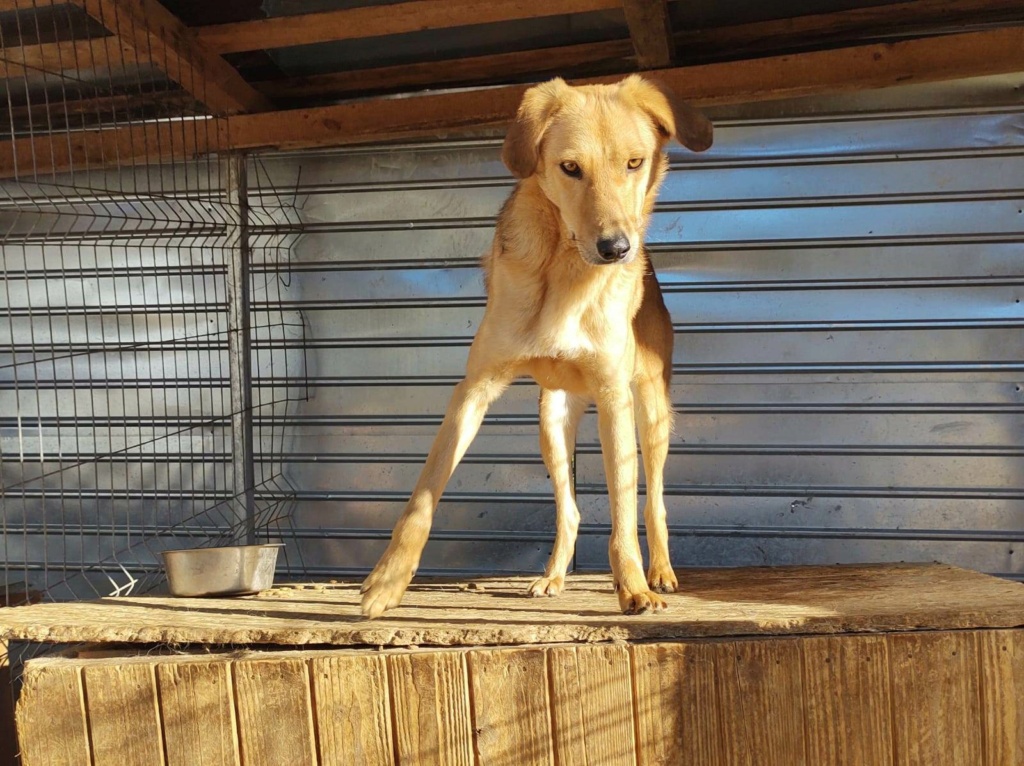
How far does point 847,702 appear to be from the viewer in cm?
282

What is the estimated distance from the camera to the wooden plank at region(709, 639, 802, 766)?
281 cm

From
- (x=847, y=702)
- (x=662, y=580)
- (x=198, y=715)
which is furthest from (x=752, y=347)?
(x=198, y=715)

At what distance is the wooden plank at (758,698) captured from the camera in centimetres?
281

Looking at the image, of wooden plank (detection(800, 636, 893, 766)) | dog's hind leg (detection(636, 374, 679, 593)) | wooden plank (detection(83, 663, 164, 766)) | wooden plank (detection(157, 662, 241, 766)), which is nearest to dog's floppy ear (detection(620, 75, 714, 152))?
dog's hind leg (detection(636, 374, 679, 593))

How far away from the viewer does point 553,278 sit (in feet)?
11.6

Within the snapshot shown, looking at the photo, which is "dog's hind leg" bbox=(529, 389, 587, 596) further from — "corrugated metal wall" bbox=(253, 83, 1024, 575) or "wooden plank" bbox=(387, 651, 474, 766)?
"corrugated metal wall" bbox=(253, 83, 1024, 575)

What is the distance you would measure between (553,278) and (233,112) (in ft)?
10.4

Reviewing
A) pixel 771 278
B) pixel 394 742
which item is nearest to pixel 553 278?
pixel 394 742

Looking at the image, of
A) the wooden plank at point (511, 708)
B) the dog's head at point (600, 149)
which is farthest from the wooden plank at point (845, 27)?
the wooden plank at point (511, 708)

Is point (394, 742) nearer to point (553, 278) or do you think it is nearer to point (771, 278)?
point (553, 278)

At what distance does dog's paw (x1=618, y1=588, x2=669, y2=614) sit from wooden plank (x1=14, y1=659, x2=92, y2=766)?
1642 mm

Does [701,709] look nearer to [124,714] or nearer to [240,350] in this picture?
[124,714]

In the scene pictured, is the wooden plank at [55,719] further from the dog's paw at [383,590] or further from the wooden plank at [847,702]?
the wooden plank at [847,702]

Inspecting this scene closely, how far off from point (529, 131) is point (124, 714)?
226 centimetres
